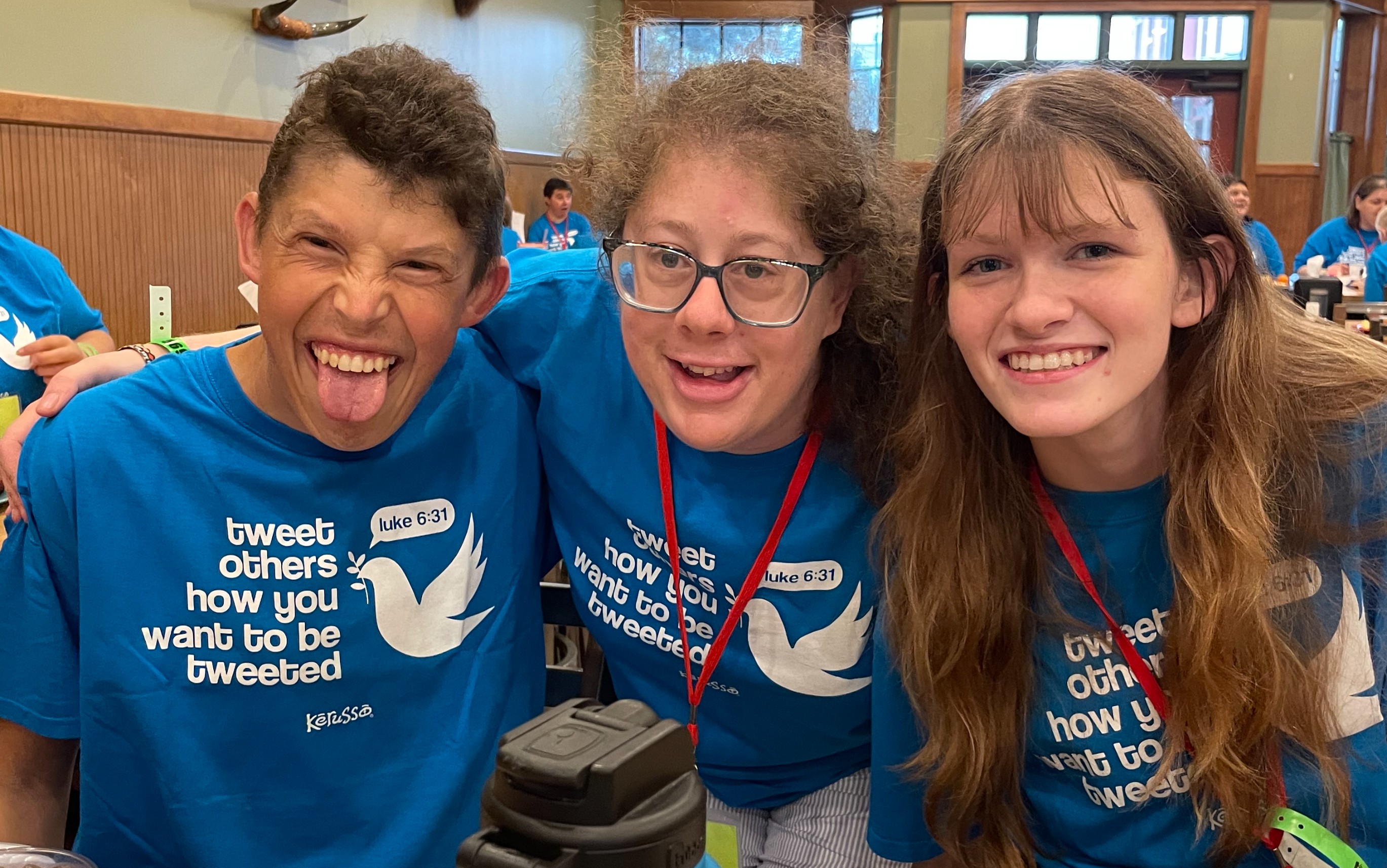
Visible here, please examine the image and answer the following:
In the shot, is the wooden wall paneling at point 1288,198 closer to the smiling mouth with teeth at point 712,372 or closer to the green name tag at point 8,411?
the smiling mouth with teeth at point 712,372

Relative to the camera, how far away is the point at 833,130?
60.8 inches

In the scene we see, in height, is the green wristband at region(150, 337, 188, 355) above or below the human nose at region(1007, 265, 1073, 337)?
below

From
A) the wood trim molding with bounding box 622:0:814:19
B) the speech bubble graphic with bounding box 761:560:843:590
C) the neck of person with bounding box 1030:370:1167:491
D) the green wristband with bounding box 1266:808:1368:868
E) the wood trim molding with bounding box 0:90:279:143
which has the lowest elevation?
the green wristband with bounding box 1266:808:1368:868

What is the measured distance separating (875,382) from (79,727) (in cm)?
120

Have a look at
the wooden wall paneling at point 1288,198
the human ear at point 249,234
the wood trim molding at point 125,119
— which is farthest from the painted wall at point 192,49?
the wooden wall paneling at point 1288,198

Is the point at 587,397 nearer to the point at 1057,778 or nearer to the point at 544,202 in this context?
the point at 1057,778

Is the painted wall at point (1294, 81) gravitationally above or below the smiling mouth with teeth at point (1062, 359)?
above

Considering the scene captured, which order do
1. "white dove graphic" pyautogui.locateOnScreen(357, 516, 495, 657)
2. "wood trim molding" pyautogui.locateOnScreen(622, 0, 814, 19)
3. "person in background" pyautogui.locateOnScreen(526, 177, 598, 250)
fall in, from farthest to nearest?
1. "wood trim molding" pyautogui.locateOnScreen(622, 0, 814, 19)
2. "person in background" pyautogui.locateOnScreen(526, 177, 598, 250)
3. "white dove graphic" pyautogui.locateOnScreen(357, 516, 495, 657)

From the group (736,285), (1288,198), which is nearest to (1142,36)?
(1288,198)

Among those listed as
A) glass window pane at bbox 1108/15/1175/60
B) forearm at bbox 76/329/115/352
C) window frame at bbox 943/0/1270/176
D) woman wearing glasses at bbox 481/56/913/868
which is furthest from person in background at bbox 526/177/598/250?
woman wearing glasses at bbox 481/56/913/868

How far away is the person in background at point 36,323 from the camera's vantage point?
2523 mm

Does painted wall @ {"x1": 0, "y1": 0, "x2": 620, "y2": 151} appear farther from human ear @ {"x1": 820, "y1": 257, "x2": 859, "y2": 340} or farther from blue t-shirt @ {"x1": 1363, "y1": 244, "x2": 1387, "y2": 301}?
blue t-shirt @ {"x1": 1363, "y1": 244, "x2": 1387, "y2": 301}

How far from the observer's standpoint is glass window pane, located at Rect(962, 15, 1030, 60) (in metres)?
12.3

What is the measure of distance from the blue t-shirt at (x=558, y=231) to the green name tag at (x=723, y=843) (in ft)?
28.6
